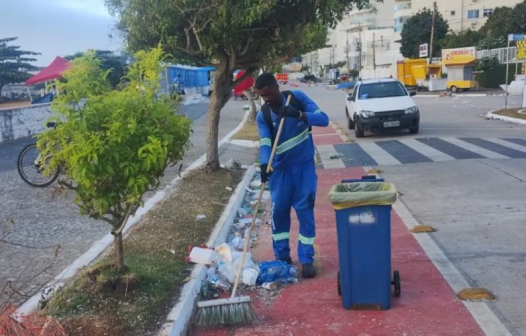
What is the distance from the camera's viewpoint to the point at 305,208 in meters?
5.20

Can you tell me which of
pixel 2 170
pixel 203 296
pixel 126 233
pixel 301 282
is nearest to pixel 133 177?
pixel 203 296

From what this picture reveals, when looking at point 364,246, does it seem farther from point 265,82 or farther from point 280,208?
point 265,82

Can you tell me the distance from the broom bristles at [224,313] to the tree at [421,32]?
245 ft

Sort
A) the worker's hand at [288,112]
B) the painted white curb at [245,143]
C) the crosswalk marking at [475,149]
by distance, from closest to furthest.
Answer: the worker's hand at [288,112] → the crosswalk marking at [475,149] → the painted white curb at [245,143]

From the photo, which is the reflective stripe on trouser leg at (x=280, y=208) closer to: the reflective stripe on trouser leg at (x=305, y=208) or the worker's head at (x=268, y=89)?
the reflective stripe on trouser leg at (x=305, y=208)

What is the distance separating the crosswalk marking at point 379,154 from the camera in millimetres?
11730

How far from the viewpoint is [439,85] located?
4769 centimetres

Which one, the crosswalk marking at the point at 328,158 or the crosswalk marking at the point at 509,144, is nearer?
the crosswalk marking at the point at 328,158

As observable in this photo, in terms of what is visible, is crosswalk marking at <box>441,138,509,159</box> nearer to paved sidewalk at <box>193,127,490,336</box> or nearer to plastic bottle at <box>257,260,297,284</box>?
paved sidewalk at <box>193,127,490,336</box>

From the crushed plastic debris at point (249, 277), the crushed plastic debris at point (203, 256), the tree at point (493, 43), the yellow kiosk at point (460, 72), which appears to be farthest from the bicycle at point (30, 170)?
the tree at point (493, 43)

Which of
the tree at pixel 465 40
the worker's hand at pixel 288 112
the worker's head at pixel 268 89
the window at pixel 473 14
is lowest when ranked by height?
the worker's hand at pixel 288 112

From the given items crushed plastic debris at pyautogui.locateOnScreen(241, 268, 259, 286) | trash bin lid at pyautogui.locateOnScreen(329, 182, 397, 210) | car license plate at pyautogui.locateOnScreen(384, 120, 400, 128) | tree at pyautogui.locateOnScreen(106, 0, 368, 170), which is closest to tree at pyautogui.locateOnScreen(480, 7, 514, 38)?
car license plate at pyautogui.locateOnScreen(384, 120, 400, 128)

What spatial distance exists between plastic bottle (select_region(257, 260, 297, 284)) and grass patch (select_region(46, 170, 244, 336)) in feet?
2.25

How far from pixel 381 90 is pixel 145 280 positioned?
44.3 feet
